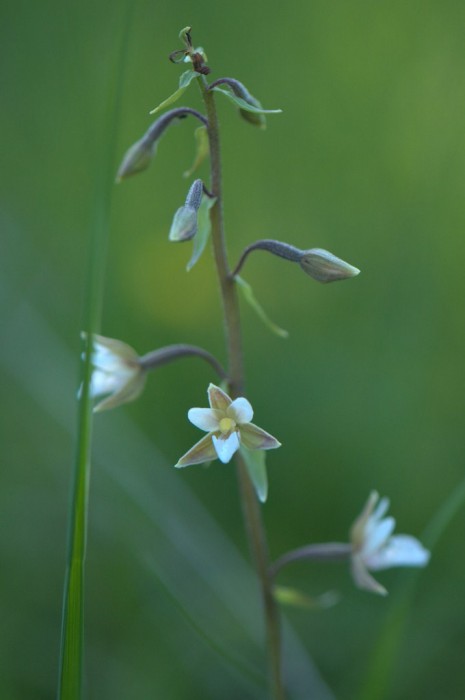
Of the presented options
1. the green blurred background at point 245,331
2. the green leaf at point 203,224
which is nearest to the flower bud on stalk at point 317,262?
the green leaf at point 203,224

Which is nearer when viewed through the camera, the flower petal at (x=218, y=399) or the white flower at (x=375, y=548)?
the flower petal at (x=218, y=399)

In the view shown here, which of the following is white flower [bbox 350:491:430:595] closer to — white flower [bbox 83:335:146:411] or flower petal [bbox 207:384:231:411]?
flower petal [bbox 207:384:231:411]

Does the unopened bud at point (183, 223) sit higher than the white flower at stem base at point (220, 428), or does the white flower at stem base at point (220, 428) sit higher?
the unopened bud at point (183, 223)

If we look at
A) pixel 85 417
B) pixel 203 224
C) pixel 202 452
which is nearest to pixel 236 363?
pixel 202 452

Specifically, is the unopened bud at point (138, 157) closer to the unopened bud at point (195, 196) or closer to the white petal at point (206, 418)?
the unopened bud at point (195, 196)

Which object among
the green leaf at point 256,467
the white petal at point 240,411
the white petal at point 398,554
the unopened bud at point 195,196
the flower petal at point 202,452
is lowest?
the white petal at point 398,554

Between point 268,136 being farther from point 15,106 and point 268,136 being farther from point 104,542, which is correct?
point 104,542

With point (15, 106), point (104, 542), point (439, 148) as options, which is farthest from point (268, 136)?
point (104, 542)
